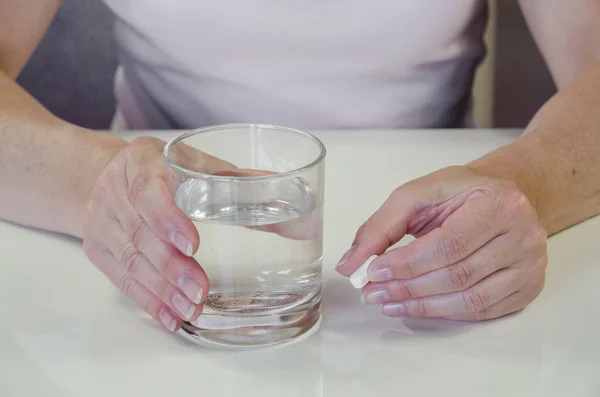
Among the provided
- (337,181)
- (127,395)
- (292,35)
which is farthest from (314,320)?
(292,35)

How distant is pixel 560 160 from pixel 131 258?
0.43 metres

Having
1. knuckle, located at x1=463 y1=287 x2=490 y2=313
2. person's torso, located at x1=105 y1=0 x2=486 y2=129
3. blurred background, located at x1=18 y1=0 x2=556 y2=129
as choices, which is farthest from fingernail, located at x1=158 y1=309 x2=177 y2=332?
blurred background, located at x1=18 y1=0 x2=556 y2=129

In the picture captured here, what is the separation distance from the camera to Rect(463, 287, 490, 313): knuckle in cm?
62

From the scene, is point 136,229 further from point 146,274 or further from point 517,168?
point 517,168

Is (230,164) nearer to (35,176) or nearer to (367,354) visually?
(367,354)

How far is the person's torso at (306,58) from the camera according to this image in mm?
1024

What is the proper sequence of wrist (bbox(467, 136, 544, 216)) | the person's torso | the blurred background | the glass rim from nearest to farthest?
the glass rim
wrist (bbox(467, 136, 544, 216))
the person's torso
the blurred background

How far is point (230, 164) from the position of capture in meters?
0.61

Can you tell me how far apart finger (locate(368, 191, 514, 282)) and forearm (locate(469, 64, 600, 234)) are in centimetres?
10

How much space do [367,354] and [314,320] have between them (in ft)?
0.17

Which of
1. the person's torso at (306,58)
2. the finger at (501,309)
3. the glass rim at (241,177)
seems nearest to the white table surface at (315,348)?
the finger at (501,309)

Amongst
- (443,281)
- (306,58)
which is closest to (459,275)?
(443,281)

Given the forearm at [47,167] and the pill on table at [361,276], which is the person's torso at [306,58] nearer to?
the forearm at [47,167]

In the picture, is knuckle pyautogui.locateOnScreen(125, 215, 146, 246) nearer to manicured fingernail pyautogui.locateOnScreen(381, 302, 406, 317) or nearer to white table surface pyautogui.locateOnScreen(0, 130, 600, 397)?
white table surface pyautogui.locateOnScreen(0, 130, 600, 397)
